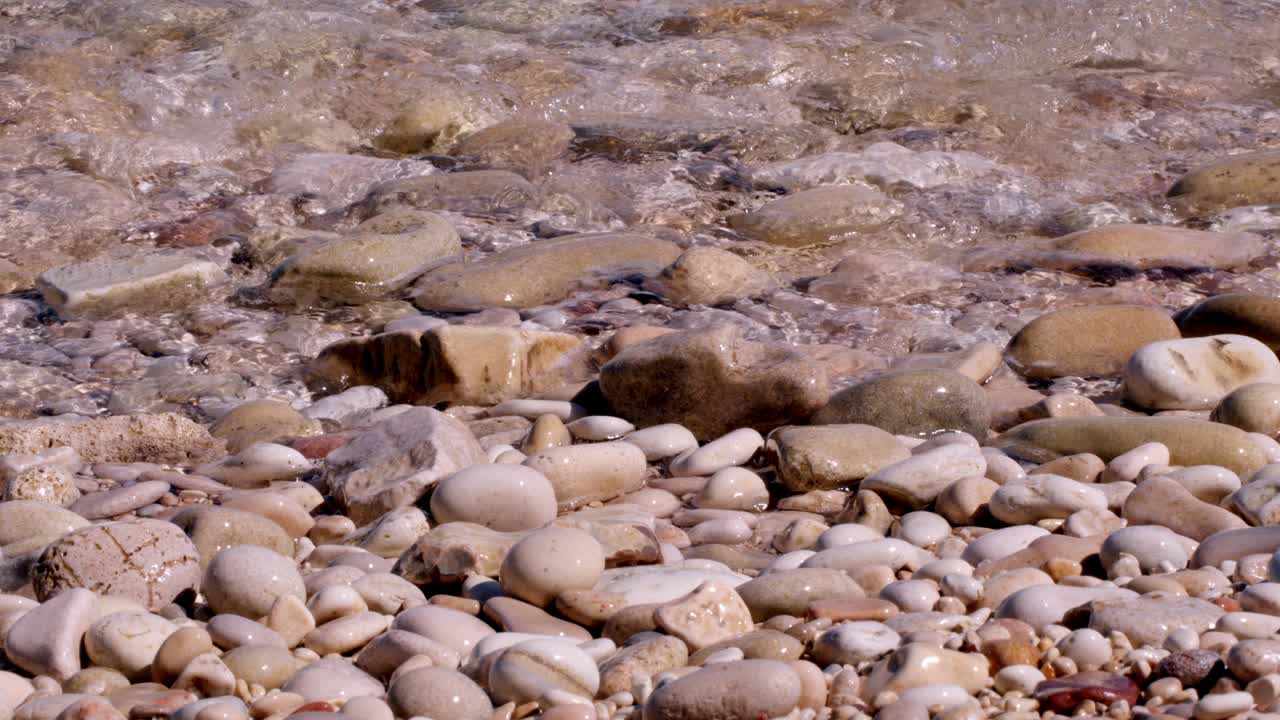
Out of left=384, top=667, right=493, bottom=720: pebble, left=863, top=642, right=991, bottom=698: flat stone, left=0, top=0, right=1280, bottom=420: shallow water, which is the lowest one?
left=0, top=0, right=1280, bottom=420: shallow water

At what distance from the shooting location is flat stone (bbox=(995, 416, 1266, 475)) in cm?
324

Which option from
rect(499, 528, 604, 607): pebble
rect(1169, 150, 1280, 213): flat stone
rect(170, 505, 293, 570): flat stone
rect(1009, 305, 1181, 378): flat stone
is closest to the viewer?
rect(499, 528, 604, 607): pebble

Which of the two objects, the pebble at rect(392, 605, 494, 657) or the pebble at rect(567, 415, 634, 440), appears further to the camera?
the pebble at rect(567, 415, 634, 440)

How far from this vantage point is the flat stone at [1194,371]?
12.6ft

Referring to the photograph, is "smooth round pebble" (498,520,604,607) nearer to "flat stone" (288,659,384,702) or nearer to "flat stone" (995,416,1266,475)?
"flat stone" (288,659,384,702)

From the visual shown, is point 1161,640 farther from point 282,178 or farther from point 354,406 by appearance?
point 282,178

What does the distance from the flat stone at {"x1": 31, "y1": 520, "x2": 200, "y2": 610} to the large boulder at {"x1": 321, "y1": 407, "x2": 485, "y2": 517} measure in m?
0.60

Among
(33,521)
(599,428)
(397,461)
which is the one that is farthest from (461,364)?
(33,521)

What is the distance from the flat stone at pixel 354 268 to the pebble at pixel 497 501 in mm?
2271

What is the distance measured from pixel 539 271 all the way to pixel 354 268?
680 millimetres

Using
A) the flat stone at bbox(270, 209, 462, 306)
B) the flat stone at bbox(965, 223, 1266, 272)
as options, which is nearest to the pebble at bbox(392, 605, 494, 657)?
the flat stone at bbox(270, 209, 462, 306)

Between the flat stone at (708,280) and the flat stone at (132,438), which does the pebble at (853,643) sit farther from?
the flat stone at (708,280)

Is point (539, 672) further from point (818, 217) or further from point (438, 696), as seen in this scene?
point (818, 217)

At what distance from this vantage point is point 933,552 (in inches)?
111
